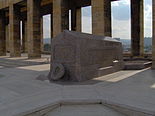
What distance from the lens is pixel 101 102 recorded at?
5.11 m

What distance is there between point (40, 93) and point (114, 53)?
6.45 metres

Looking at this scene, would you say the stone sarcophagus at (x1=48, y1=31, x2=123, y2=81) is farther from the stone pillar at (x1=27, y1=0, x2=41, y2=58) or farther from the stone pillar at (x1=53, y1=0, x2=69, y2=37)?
the stone pillar at (x1=27, y1=0, x2=41, y2=58)

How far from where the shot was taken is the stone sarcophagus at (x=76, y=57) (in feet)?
26.3

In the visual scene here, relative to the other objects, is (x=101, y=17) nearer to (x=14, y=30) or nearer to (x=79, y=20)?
(x=79, y=20)

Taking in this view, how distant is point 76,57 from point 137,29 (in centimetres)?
1543

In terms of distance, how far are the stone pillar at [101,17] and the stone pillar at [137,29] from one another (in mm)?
5617

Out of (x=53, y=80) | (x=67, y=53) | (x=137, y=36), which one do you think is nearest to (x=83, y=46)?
(x=67, y=53)

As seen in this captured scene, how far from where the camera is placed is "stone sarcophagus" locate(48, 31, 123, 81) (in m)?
8.02

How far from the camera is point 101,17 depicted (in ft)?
55.0

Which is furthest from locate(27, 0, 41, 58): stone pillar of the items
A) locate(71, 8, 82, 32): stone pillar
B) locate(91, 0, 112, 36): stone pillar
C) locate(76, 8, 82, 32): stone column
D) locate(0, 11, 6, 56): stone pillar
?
locate(0, 11, 6, 56): stone pillar

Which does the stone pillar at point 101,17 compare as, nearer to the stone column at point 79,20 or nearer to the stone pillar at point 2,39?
the stone column at point 79,20

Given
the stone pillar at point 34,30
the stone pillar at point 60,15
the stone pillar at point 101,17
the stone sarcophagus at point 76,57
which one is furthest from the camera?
the stone pillar at point 34,30

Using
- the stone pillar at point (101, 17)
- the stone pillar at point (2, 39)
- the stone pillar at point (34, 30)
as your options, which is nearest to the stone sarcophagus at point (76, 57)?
the stone pillar at point (101, 17)

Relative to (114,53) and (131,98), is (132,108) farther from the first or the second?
(114,53)
